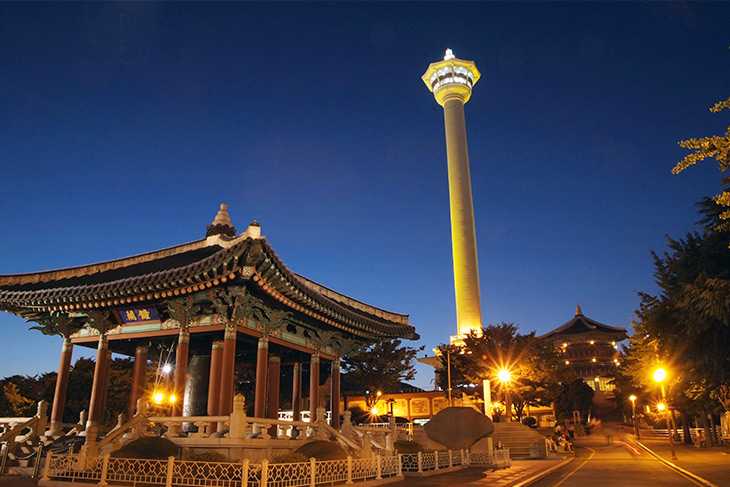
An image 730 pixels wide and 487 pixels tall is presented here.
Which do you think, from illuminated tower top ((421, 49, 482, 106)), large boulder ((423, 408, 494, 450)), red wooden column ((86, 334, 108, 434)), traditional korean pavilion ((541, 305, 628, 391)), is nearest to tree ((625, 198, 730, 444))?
large boulder ((423, 408, 494, 450))

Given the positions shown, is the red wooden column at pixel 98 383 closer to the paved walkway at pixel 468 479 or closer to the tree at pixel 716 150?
the paved walkway at pixel 468 479

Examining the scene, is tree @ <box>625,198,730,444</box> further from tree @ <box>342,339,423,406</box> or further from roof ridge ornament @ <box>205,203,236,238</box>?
tree @ <box>342,339,423,406</box>

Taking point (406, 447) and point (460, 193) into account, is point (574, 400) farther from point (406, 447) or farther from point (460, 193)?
point (406, 447)

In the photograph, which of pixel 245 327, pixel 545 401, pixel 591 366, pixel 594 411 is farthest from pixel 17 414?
pixel 591 366

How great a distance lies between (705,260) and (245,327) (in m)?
16.4

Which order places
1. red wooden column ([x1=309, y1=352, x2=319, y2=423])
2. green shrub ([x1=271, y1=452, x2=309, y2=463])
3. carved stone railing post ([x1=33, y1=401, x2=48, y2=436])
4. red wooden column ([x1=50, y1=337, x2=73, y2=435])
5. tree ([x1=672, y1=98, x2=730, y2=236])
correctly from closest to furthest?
tree ([x1=672, y1=98, x2=730, y2=236]), green shrub ([x1=271, y1=452, x2=309, y2=463]), carved stone railing post ([x1=33, y1=401, x2=48, y2=436]), red wooden column ([x1=50, y1=337, x2=73, y2=435]), red wooden column ([x1=309, y1=352, x2=319, y2=423])

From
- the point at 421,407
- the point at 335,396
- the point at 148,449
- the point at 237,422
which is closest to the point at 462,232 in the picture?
the point at 421,407

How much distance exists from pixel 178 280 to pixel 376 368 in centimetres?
3537

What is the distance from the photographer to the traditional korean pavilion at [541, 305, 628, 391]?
88.4 metres

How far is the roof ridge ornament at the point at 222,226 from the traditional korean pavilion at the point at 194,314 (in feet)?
0.15

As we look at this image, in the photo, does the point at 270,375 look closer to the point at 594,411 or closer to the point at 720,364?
the point at 720,364

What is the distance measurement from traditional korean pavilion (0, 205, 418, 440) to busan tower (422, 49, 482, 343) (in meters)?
46.4

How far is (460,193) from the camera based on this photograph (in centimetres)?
7731

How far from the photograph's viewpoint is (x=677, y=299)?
17.6 m
